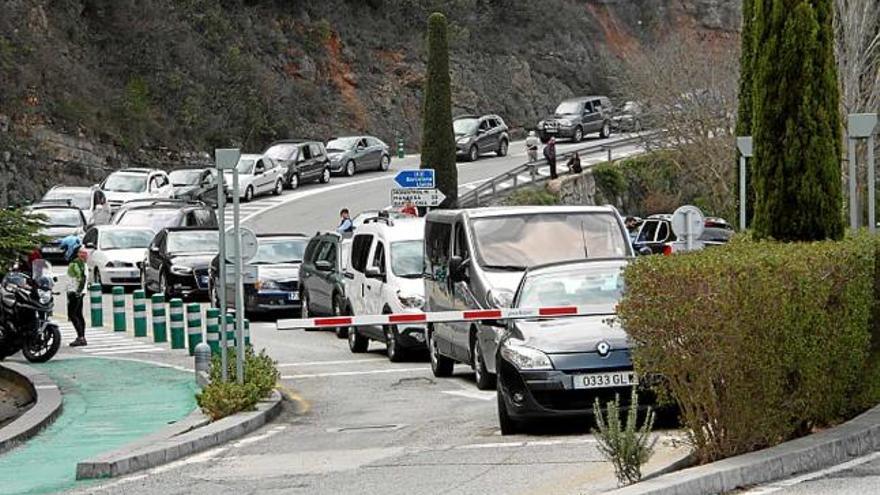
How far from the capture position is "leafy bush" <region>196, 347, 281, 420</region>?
55.5 ft

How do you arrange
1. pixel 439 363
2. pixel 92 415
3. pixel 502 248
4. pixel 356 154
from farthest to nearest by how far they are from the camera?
pixel 356 154, pixel 439 363, pixel 502 248, pixel 92 415

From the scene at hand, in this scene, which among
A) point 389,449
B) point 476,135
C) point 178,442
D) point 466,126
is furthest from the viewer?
point 466,126

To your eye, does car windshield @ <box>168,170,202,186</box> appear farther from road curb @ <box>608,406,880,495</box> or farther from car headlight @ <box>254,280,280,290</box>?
road curb @ <box>608,406,880,495</box>

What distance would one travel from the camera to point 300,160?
6159 centimetres

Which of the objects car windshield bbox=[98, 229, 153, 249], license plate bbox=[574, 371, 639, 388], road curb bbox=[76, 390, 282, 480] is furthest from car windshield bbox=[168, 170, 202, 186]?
license plate bbox=[574, 371, 639, 388]

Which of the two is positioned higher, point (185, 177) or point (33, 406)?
point (185, 177)

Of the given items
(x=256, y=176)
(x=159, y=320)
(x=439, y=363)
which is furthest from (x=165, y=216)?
(x=439, y=363)

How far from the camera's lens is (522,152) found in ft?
243

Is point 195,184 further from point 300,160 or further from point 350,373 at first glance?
point 350,373

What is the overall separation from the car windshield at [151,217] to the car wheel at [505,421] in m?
27.0

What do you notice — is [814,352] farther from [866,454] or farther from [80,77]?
[80,77]

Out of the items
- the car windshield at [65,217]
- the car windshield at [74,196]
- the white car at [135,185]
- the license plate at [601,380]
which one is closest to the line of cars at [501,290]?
the license plate at [601,380]

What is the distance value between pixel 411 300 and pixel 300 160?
38.7m

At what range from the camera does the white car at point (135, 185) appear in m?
52.2
